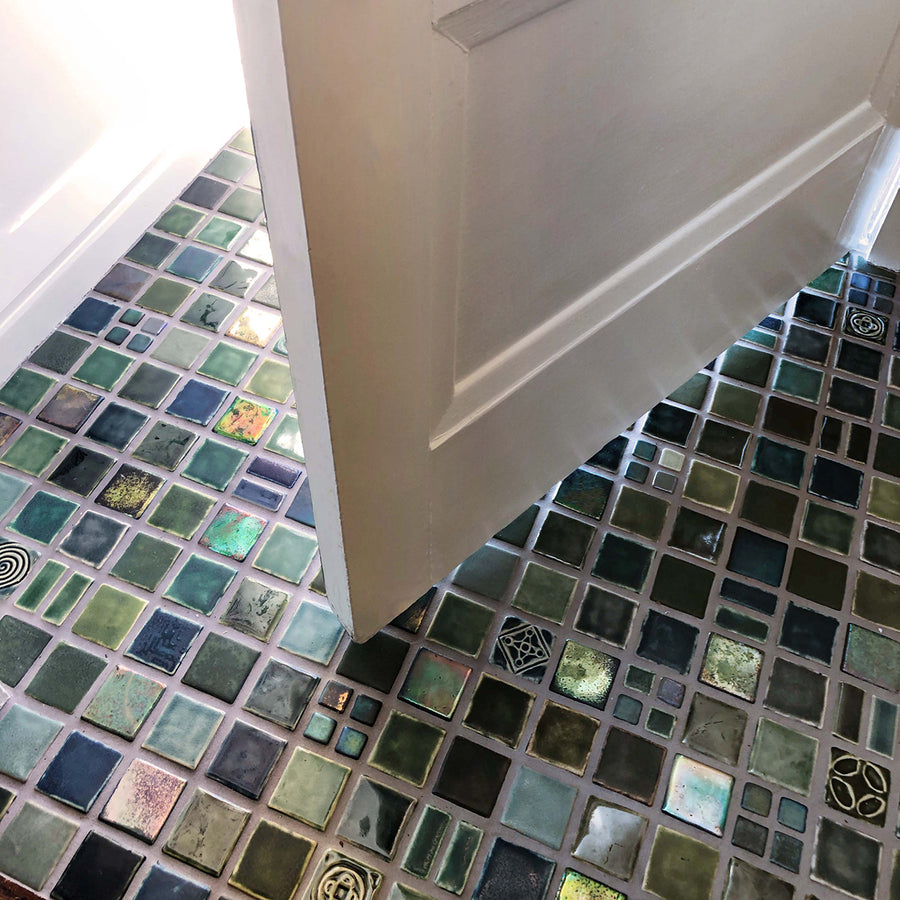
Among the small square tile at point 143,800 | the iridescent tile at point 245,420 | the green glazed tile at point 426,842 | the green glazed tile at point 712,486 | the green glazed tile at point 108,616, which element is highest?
the iridescent tile at point 245,420

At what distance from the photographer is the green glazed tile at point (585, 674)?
1.03m

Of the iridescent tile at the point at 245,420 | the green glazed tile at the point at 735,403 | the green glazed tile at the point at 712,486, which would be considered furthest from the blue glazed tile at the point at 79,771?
the green glazed tile at the point at 735,403

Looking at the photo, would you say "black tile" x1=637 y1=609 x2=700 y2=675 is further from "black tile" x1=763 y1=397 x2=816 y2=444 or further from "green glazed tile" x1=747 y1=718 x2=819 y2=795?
"black tile" x1=763 y1=397 x2=816 y2=444

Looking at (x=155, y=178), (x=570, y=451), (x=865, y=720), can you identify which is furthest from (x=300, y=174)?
(x=155, y=178)

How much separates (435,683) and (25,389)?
0.73m

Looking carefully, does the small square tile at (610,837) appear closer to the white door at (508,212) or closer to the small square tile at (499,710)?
the small square tile at (499,710)

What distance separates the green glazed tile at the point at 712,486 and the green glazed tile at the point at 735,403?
3.8 inches

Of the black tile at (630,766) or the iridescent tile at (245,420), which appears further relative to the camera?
the iridescent tile at (245,420)

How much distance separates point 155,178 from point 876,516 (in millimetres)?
1201

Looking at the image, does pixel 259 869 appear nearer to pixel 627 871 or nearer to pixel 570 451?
pixel 627 871

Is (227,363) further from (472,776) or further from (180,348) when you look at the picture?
(472,776)

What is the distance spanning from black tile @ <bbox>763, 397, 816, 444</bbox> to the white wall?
1023 mm

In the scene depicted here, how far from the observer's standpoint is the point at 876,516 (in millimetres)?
1184

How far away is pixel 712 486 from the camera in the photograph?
47.6 inches
